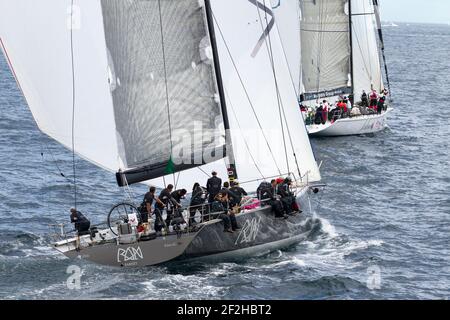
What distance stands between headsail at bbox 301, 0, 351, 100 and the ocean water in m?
3.96

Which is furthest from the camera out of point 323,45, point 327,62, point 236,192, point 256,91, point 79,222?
point 327,62

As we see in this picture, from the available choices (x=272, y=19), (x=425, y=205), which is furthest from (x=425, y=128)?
(x=272, y=19)

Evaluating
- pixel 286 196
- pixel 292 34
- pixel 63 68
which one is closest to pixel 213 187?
pixel 286 196

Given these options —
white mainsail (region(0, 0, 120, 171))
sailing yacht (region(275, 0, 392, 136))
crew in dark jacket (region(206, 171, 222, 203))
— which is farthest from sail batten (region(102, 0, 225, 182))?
sailing yacht (region(275, 0, 392, 136))

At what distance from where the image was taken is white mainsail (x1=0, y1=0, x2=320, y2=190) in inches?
1127

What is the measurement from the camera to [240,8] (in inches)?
1318

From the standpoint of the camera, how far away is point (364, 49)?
60.9m

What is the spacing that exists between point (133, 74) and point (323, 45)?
97.2ft

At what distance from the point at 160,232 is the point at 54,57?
6.12m

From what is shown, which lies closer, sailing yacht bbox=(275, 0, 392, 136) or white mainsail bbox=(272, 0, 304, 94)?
white mainsail bbox=(272, 0, 304, 94)

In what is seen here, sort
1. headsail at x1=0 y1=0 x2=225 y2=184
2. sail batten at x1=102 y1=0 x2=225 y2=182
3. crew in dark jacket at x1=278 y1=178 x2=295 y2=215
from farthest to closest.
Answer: crew in dark jacket at x1=278 y1=178 x2=295 y2=215
sail batten at x1=102 y1=0 x2=225 y2=182
headsail at x1=0 y1=0 x2=225 y2=184

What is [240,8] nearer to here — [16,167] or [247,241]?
[247,241]

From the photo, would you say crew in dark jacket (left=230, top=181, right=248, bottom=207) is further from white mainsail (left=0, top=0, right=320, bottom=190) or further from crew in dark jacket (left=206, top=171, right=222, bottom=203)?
white mainsail (left=0, top=0, right=320, bottom=190)

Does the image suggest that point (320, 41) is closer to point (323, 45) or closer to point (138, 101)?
point (323, 45)
